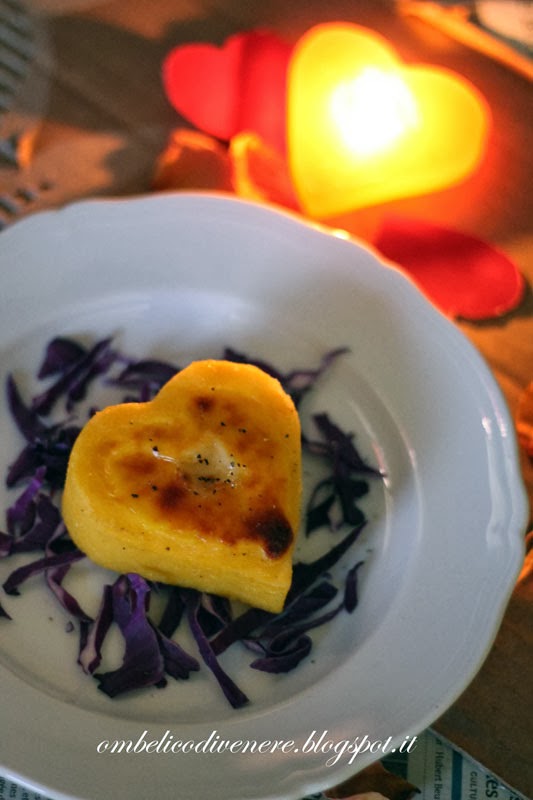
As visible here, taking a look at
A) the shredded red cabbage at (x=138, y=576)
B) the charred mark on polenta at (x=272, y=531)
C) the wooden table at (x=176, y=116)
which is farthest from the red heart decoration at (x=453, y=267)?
the charred mark on polenta at (x=272, y=531)

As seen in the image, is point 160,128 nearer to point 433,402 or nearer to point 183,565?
point 433,402

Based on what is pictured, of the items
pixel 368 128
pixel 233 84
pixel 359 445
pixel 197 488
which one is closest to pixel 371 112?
pixel 368 128

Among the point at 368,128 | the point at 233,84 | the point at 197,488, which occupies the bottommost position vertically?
the point at 197,488

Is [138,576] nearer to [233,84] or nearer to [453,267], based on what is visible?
[453,267]

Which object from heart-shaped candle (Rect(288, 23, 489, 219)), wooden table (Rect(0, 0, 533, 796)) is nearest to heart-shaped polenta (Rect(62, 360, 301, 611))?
wooden table (Rect(0, 0, 533, 796))

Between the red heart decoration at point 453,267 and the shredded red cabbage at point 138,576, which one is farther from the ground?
the red heart decoration at point 453,267

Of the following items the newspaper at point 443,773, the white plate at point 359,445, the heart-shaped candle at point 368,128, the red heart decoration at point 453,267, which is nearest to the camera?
the white plate at point 359,445

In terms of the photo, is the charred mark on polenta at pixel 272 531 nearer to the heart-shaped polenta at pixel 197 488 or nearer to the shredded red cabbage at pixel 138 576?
the heart-shaped polenta at pixel 197 488
